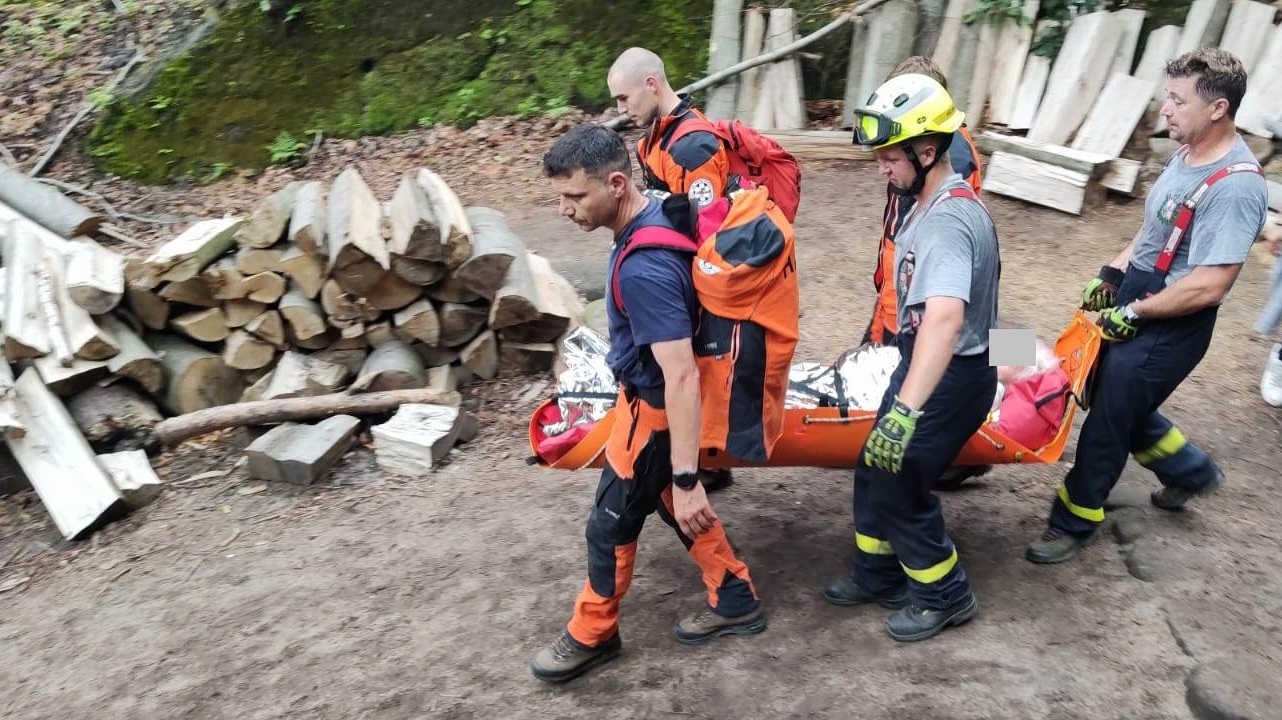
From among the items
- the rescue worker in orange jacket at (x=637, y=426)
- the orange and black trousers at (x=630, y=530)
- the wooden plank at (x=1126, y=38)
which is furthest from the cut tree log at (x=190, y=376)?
the wooden plank at (x=1126, y=38)

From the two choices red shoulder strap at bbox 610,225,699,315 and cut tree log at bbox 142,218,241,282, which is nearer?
red shoulder strap at bbox 610,225,699,315

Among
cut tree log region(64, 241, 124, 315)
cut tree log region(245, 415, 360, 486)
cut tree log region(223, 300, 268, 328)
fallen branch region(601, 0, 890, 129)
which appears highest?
fallen branch region(601, 0, 890, 129)

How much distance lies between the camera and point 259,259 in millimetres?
5930

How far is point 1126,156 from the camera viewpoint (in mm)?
7754

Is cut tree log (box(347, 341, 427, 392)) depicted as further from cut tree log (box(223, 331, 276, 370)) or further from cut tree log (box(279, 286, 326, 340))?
cut tree log (box(223, 331, 276, 370))

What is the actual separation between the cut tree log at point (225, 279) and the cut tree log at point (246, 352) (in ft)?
0.99

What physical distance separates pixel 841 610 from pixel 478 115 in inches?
324

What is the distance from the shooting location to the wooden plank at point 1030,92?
8.13m

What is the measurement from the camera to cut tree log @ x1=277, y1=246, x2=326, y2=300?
5.88 meters

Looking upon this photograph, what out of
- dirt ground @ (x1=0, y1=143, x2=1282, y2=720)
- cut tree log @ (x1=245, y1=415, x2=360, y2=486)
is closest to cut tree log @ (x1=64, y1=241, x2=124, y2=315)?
dirt ground @ (x1=0, y1=143, x2=1282, y2=720)

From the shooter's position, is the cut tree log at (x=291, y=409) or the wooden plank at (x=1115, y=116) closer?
the cut tree log at (x=291, y=409)

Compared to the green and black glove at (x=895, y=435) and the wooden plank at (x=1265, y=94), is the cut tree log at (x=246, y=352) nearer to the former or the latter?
the green and black glove at (x=895, y=435)

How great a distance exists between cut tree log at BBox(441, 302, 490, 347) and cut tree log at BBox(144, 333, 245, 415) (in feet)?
4.78

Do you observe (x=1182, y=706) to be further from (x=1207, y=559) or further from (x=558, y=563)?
(x=558, y=563)
